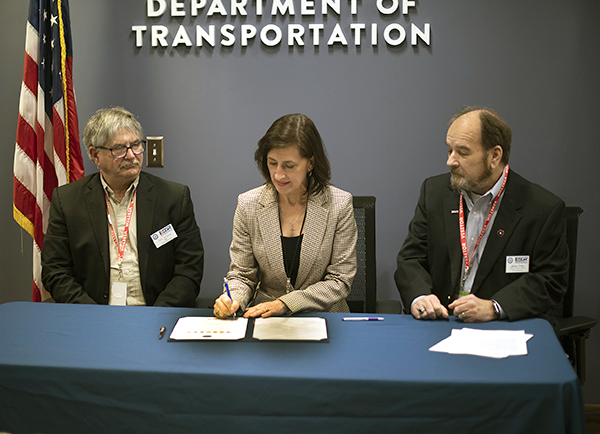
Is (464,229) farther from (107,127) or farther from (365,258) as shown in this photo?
(107,127)

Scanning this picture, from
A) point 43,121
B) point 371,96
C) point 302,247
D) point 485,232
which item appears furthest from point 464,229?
point 43,121

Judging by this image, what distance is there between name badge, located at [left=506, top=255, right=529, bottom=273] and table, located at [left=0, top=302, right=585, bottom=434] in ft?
1.73

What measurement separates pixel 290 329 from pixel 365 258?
90 cm

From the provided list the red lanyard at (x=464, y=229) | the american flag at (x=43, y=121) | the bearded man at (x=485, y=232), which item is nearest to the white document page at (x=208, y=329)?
the bearded man at (x=485, y=232)

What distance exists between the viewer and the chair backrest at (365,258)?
2734 millimetres

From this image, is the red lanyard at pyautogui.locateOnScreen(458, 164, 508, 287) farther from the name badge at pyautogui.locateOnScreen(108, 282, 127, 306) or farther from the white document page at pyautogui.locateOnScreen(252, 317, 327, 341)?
the name badge at pyautogui.locateOnScreen(108, 282, 127, 306)

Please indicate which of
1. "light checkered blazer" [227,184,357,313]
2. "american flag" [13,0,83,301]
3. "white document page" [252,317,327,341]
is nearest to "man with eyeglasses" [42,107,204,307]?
"light checkered blazer" [227,184,357,313]

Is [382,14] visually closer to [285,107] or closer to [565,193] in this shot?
[285,107]

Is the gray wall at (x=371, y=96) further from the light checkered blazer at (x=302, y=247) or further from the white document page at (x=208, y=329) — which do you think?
the white document page at (x=208, y=329)

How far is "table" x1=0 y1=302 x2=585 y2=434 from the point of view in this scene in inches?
60.0

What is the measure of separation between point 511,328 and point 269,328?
90 cm

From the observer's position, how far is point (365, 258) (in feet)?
9.04

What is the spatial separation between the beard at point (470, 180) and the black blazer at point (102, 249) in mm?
1333

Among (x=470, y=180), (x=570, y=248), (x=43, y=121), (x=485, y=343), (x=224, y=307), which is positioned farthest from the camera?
(x=43, y=121)
